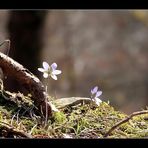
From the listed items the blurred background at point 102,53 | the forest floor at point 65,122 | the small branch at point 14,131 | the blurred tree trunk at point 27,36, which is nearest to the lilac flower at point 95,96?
the forest floor at point 65,122

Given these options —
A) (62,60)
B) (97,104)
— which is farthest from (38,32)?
(62,60)

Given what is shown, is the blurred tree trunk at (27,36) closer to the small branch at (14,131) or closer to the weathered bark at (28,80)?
the weathered bark at (28,80)

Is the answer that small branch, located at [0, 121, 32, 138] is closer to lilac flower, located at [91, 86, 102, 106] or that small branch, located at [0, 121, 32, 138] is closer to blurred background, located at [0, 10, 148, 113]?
lilac flower, located at [91, 86, 102, 106]

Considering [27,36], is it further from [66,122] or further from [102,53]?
[102,53]

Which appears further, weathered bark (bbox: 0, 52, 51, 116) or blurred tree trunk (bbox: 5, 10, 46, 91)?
blurred tree trunk (bbox: 5, 10, 46, 91)

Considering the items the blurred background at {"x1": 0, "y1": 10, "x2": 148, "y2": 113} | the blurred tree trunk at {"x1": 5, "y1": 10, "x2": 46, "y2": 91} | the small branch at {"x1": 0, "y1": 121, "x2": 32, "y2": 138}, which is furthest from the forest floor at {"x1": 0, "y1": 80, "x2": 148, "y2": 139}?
the blurred background at {"x1": 0, "y1": 10, "x2": 148, "y2": 113}
